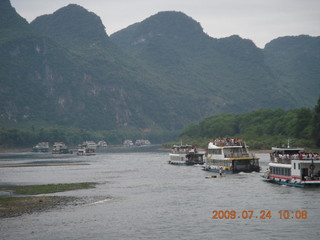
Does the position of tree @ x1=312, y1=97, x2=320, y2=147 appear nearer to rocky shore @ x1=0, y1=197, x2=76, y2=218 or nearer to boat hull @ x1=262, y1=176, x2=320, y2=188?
boat hull @ x1=262, y1=176, x2=320, y2=188

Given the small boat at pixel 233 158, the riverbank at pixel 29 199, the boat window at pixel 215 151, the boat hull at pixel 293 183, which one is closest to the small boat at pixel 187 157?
the boat window at pixel 215 151

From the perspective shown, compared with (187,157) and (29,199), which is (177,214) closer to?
(29,199)

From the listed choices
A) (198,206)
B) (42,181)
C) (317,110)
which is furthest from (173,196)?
(317,110)

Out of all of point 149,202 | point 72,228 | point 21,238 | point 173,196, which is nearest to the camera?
point 21,238

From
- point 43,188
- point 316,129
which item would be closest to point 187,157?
point 316,129

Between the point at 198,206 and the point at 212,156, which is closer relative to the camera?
the point at 198,206

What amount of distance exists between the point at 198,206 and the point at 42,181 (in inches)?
2036

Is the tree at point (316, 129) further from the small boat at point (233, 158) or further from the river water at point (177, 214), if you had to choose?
the river water at point (177, 214)

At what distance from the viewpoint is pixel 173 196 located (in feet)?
260

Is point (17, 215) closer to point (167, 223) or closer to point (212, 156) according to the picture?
point (167, 223)

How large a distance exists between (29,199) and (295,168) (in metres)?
40.9
